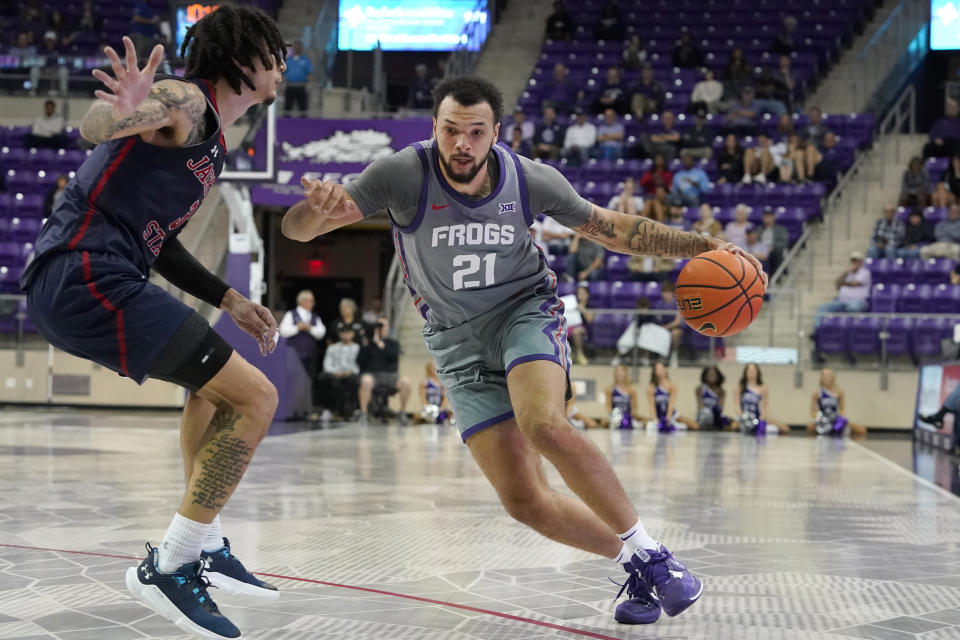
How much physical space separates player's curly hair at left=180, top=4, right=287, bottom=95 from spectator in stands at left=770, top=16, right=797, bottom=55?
19.1m

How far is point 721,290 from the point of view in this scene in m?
4.55

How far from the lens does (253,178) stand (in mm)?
13625

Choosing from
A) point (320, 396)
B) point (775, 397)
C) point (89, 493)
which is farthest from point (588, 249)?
point (89, 493)

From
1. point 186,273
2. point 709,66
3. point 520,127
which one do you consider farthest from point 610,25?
point 186,273

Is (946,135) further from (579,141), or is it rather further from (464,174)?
(464,174)

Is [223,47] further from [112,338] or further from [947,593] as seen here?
[947,593]

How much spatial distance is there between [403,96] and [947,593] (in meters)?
16.7

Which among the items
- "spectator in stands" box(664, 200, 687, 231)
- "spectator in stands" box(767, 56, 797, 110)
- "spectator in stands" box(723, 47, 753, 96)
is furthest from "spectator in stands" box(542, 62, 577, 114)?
"spectator in stands" box(664, 200, 687, 231)

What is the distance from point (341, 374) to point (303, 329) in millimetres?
849

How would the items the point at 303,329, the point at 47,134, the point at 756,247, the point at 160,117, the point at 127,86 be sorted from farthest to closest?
the point at 47,134 < the point at 756,247 < the point at 303,329 < the point at 160,117 < the point at 127,86

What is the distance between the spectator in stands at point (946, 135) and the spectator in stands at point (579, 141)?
18.0 feet

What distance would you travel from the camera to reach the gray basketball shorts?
167 inches

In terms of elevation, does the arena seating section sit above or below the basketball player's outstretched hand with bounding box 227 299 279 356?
above

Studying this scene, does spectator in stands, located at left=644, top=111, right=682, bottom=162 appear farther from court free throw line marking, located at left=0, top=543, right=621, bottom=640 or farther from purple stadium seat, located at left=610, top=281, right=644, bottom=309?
court free throw line marking, located at left=0, top=543, right=621, bottom=640
